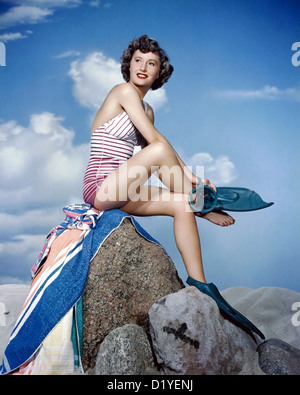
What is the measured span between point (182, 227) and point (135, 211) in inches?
14.7

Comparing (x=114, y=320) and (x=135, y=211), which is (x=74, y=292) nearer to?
(x=114, y=320)

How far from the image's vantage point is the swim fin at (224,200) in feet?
8.50

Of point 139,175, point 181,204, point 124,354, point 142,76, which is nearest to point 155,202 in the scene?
point 181,204

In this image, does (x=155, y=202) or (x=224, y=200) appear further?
(x=155, y=202)

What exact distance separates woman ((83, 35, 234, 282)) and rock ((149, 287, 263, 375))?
321 millimetres

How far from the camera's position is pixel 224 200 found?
2.66m

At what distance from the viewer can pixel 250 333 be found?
2.54 metres

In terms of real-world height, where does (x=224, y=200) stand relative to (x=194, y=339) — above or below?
above

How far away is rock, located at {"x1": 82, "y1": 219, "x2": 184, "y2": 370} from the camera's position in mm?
2322

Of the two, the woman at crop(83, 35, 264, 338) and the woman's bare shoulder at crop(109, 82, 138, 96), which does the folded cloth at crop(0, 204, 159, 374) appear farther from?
the woman's bare shoulder at crop(109, 82, 138, 96)

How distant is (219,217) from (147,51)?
1256 mm

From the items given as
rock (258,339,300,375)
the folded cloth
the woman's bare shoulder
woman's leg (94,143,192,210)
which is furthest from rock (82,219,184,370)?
the woman's bare shoulder

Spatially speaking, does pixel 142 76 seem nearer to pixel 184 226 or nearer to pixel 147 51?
pixel 147 51
